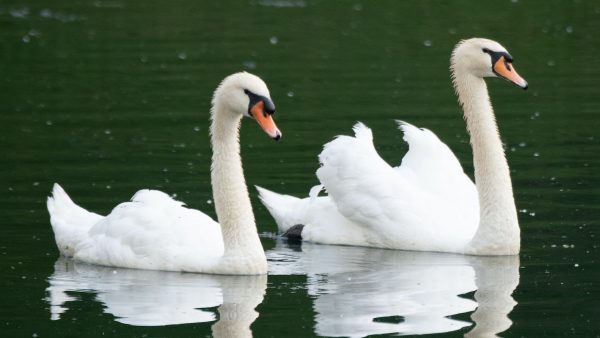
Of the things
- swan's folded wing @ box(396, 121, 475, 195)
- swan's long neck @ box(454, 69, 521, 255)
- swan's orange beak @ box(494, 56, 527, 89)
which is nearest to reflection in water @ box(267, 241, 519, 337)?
swan's long neck @ box(454, 69, 521, 255)

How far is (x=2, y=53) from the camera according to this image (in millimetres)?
25047

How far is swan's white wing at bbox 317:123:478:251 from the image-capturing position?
12.6 meters

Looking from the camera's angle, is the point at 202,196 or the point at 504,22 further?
the point at 504,22

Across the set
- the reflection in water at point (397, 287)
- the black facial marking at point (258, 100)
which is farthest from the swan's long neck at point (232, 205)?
the reflection in water at point (397, 287)

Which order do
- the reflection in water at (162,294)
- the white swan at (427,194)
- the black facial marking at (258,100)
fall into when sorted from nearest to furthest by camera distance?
the reflection in water at (162,294), the black facial marking at (258,100), the white swan at (427,194)

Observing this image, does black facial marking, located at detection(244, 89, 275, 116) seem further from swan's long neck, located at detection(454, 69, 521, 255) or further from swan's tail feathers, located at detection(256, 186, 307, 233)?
swan's tail feathers, located at detection(256, 186, 307, 233)

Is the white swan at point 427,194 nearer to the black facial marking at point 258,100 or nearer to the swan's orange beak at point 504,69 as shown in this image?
the swan's orange beak at point 504,69

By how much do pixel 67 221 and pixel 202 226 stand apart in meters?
1.28

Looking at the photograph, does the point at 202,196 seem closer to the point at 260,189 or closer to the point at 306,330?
the point at 260,189

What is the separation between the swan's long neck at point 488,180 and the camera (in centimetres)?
1214

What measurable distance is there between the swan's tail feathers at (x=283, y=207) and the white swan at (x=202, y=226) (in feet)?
5.10

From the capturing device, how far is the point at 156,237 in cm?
1177

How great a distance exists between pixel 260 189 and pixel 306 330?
4.18 meters

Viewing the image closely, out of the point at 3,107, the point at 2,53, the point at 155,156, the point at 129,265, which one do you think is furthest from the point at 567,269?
the point at 2,53
